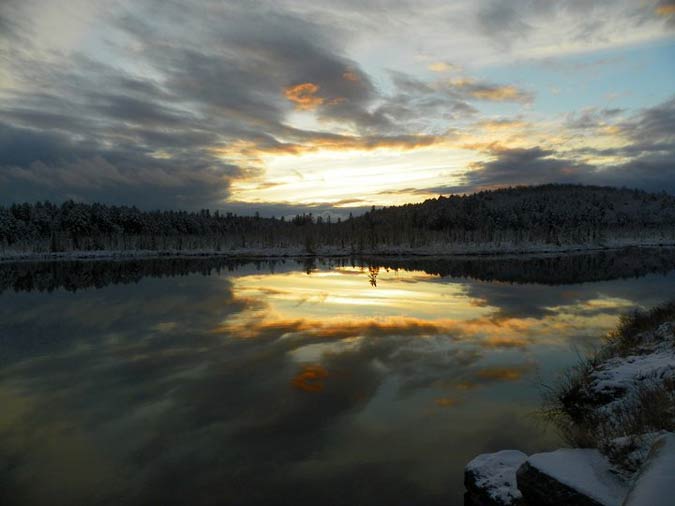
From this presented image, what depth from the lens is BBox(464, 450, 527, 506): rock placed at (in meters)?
6.91

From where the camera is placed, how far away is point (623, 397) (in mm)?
9742

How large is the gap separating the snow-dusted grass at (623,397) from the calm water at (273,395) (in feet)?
2.70

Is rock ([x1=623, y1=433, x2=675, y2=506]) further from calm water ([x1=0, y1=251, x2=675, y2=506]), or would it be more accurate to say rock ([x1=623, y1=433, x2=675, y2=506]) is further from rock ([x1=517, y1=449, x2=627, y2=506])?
calm water ([x1=0, y1=251, x2=675, y2=506])

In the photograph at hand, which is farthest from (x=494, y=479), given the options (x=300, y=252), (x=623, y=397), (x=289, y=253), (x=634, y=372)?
(x=300, y=252)

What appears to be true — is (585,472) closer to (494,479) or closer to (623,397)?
(494,479)

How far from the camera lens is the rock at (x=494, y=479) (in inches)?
272

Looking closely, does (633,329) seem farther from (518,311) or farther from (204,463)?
(204,463)

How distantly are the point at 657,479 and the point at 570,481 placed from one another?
1.20 metres

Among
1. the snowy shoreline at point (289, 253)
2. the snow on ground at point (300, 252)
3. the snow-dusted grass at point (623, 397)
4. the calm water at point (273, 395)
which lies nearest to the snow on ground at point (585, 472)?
the snow-dusted grass at point (623, 397)

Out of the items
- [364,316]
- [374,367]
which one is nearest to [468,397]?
[374,367]

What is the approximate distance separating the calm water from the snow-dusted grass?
82 centimetres

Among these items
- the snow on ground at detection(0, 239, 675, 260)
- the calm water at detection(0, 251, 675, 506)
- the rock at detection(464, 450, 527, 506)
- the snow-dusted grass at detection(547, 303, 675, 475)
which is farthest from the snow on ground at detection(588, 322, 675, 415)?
the snow on ground at detection(0, 239, 675, 260)

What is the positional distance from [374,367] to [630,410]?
6.84 m

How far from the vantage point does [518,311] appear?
2339 cm
